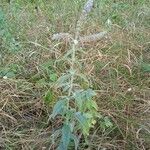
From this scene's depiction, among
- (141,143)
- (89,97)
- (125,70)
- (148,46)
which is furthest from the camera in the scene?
(148,46)

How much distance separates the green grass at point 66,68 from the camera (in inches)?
83.7

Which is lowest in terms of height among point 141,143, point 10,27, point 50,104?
point 141,143

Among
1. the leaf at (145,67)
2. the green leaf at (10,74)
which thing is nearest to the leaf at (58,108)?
the green leaf at (10,74)

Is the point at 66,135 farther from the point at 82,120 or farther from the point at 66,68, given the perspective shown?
the point at 66,68

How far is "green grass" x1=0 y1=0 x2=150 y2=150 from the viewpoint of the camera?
2.13 m

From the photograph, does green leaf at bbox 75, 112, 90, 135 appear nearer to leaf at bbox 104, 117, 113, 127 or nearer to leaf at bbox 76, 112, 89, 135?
leaf at bbox 76, 112, 89, 135

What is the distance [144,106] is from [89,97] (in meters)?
0.63

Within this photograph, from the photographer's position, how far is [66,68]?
256 cm

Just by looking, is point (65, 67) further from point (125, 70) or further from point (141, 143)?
point (141, 143)

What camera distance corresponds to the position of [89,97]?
5.85 feet

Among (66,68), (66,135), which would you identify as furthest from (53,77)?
(66,135)

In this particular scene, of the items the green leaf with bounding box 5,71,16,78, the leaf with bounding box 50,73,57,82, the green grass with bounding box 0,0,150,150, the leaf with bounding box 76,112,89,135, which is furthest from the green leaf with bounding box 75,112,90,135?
the green leaf with bounding box 5,71,16,78

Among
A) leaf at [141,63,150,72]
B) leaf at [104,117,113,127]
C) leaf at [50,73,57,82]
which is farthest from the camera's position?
leaf at [141,63,150,72]

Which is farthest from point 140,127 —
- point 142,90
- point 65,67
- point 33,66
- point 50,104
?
point 33,66
